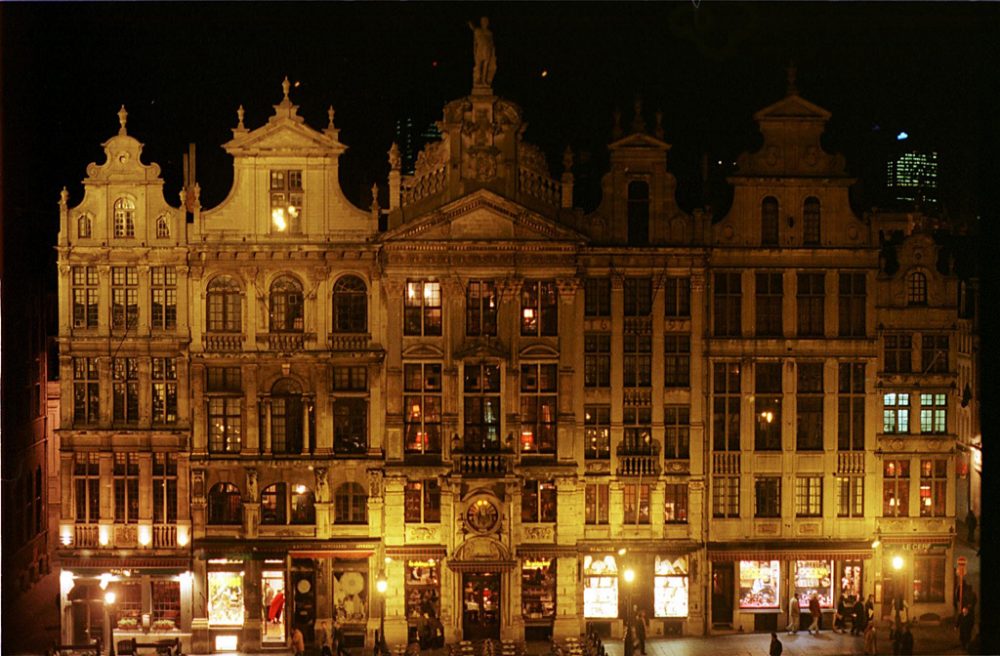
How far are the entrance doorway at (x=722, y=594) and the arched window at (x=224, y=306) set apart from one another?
1056 centimetres

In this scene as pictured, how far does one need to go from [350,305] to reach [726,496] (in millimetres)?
8319

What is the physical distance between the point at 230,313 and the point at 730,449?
10.2 meters

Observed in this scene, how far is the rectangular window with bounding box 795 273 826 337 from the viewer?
1201 inches

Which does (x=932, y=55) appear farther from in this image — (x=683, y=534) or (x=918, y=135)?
(x=683, y=534)

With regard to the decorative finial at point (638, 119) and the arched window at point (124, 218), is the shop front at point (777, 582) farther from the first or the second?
the arched window at point (124, 218)

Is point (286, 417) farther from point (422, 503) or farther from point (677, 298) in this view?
point (677, 298)

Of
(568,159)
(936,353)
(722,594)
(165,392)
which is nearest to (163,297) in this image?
(165,392)

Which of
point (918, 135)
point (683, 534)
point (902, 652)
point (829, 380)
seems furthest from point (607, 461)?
point (918, 135)

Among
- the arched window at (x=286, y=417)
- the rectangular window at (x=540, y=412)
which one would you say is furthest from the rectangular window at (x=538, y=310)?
the arched window at (x=286, y=417)

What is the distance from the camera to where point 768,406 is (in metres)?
30.6

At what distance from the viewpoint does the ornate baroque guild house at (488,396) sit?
29875 mm

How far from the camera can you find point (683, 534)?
30.5 meters

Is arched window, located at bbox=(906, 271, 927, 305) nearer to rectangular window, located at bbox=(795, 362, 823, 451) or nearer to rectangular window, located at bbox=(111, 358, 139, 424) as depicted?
rectangular window, located at bbox=(795, 362, 823, 451)

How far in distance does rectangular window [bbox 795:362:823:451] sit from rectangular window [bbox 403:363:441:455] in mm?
7112
